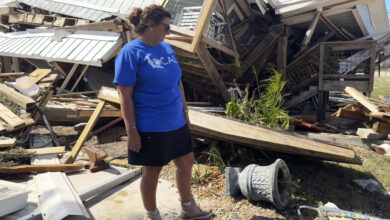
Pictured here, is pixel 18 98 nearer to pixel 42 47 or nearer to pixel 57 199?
pixel 42 47

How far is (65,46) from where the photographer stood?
6590 millimetres

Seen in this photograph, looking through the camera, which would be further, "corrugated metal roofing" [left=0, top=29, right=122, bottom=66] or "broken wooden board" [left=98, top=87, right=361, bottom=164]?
"corrugated metal roofing" [left=0, top=29, right=122, bottom=66]

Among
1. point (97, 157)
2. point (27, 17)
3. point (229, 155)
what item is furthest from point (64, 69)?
point (229, 155)

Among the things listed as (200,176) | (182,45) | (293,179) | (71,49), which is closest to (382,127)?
(293,179)

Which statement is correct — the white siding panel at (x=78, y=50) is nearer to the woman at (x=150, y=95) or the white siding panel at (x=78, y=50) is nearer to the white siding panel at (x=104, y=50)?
the white siding panel at (x=104, y=50)

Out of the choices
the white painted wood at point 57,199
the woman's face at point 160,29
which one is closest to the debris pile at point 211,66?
the white painted wood at point 57,199

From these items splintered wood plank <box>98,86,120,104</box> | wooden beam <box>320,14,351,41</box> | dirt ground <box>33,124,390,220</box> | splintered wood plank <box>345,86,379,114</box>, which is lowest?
dirt ground <box>33,124,390,220</box>

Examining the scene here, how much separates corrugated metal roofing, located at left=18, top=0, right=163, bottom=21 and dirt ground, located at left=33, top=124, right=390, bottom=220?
3932 mm

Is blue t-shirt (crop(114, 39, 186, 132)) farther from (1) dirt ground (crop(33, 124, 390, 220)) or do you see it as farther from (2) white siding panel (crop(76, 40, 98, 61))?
(2) white siding panel (crop(76, 40, 98, 61))

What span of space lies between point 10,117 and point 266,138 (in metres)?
3.93

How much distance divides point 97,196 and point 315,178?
2619 millimetres

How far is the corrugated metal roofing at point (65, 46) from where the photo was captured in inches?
239

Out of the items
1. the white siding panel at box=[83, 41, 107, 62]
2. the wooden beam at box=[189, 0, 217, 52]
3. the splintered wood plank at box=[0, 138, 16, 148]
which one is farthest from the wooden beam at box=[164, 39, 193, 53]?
the splintered wood plank at box=[0, 138, 16, 148]

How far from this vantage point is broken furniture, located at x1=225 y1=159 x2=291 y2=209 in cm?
288
